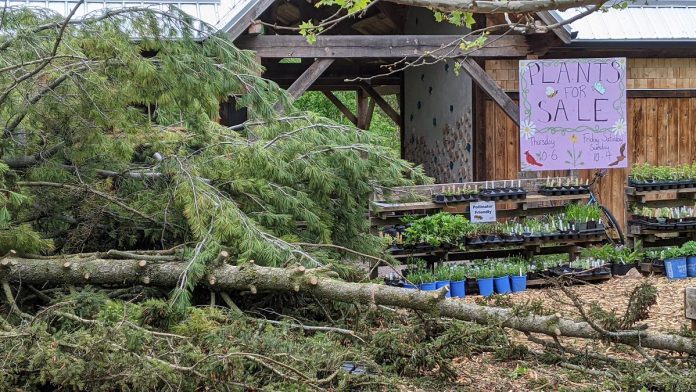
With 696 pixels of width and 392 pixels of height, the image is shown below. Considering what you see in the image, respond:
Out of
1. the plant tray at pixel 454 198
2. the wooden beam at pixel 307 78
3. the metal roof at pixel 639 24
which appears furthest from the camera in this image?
the metal roof at pixel 639 24

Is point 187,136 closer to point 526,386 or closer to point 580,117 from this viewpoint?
point 526,386

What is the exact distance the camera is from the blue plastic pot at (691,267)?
9859 mm

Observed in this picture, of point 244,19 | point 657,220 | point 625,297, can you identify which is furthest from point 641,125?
point 244,19

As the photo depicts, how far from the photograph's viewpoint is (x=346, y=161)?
7.08 m

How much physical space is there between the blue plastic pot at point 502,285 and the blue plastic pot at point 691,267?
228 cm

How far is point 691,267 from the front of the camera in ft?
32.4

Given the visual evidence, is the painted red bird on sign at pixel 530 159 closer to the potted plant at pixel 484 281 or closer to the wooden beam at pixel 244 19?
the potted plant at pixel 484 281

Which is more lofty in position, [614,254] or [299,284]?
[299,284]

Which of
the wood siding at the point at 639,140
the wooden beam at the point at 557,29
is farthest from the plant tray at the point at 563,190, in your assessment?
the wood siding at the point at 639,140

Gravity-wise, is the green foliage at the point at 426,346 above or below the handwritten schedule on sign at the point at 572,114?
below

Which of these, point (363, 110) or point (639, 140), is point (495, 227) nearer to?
point (639, 140)

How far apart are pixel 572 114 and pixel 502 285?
2647mm

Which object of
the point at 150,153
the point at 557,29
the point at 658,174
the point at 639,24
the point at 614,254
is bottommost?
the point at 614,254

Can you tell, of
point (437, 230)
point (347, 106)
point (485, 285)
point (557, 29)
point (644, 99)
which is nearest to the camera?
point (485, 285)
